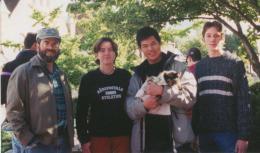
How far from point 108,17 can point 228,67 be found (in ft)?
20.1

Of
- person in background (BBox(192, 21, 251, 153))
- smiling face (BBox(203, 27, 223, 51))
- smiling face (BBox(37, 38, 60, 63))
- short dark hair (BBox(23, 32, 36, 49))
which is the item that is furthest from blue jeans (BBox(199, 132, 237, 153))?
short dark hair (BBox(23, 32, 36, 49))

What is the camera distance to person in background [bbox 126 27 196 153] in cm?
415

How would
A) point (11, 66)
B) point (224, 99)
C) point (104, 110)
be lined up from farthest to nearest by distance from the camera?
point (11, 66), point (104, 110), point (224, 99)

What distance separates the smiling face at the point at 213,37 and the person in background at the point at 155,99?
0.45 meters

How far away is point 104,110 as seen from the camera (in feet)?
15.2

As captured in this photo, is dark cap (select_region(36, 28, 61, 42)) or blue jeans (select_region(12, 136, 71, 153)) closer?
blue jeans (select_region(12, 136, 71, 153))

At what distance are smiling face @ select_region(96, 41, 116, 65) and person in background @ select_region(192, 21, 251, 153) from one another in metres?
1.02

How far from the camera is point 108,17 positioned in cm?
1029

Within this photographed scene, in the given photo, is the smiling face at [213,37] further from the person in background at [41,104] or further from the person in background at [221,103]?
the person in background at [41,104]

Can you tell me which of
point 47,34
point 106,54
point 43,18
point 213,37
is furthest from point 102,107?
point 43,18

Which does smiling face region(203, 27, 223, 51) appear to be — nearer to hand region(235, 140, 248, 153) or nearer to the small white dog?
the small white dog

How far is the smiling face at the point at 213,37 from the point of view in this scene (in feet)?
14.9

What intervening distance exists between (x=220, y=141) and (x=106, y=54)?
5.01ft

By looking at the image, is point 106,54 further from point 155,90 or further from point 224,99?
point 224,99
